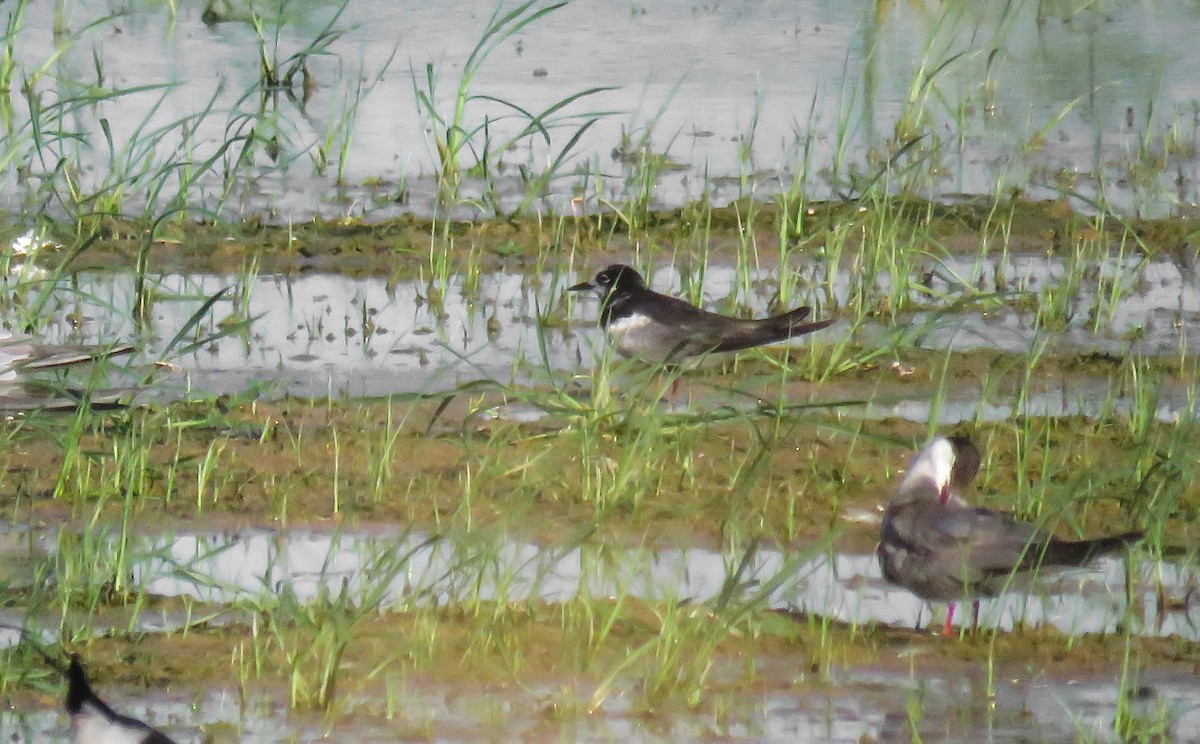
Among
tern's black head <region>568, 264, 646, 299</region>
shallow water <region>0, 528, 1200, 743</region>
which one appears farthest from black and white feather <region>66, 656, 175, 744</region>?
tern's black head <region>568, 264, 646, 299</region>

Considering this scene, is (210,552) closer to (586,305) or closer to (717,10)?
(586,305)

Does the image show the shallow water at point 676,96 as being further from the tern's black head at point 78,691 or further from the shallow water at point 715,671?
the tern's black head at point 78,691

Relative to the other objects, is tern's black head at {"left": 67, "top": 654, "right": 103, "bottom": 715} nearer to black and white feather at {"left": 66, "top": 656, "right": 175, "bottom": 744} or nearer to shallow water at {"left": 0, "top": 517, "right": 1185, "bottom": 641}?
black and white feather at {"left": 66, "top": 656, "right": 175, "bottom": 744}

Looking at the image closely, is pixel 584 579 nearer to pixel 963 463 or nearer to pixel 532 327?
pixel 963 463

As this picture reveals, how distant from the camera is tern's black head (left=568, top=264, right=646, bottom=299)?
741 cm

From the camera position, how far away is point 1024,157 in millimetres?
10641

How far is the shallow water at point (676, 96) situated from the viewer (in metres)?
9.82

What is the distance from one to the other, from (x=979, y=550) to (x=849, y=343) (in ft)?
7.96

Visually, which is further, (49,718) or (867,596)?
(867,596)

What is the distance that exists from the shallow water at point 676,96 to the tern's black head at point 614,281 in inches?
50.7

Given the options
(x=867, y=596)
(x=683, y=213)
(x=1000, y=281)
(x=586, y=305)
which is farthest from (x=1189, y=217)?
(x=867, y=596)

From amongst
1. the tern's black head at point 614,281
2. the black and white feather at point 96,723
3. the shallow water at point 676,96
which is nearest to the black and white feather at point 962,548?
the black and white feather at point 96,723

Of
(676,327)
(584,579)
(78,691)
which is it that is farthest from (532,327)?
(78,691)

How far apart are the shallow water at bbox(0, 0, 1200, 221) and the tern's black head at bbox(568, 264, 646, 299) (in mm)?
1288
